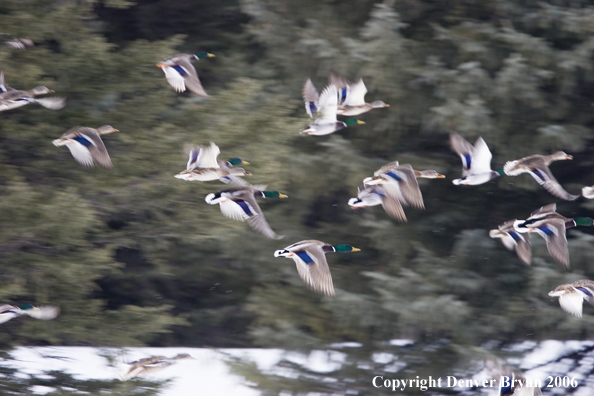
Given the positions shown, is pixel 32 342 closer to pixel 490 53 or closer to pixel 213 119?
pixel 213 119

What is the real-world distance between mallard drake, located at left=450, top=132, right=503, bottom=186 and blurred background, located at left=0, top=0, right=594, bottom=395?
0.27 meters

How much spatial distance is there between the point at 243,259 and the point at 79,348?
5.17 feet

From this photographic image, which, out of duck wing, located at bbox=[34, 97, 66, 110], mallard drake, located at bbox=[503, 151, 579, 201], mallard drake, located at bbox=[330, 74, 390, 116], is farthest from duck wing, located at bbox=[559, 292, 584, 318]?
duck wing, located at bbox=[34, 97, 66, 110]

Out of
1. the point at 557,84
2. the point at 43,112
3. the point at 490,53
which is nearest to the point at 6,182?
the point at 43,112

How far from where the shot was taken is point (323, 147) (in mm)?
5043

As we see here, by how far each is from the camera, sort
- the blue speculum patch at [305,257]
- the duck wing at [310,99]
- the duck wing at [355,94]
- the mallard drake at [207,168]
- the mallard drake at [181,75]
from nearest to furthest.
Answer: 1. the mallard drake at [207,168]
2. the blue speculum patch at [305,257]
3. the mallard drake at [181,75]
4. the duck wing at [310,99]
5. the duck wing at [355,94]

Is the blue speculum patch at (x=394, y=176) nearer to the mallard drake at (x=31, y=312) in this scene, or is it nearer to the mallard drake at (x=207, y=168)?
the mallard drake at (x=207, y=168)

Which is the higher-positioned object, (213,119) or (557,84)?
(557,84)

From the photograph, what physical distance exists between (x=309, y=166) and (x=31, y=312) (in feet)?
7.20

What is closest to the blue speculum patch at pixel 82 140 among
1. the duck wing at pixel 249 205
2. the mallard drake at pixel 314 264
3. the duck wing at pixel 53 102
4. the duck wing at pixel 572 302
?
the duck wing at pixel 53 102

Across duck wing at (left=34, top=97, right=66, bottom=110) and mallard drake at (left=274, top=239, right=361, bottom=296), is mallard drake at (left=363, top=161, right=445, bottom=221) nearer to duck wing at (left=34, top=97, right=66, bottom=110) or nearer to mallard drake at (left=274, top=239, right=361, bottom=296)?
mallard drake at (left=274, top=239, right=361, bottom=296)

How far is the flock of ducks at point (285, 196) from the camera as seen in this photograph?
3.19 metres

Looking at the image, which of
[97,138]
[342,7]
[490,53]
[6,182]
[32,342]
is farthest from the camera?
[342,7]

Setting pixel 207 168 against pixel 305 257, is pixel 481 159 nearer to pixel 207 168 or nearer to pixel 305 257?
pixel 305 257
